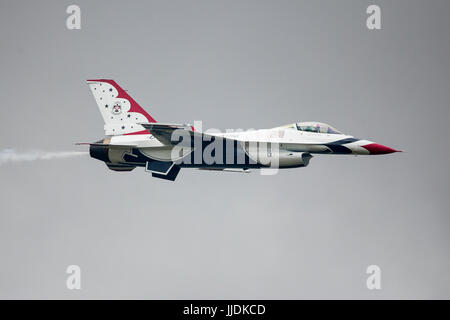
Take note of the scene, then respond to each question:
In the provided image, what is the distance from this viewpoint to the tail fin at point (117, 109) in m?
37.7

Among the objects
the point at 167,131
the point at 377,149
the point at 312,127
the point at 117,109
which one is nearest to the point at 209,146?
the point at 167,131

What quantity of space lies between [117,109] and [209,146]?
4812mm

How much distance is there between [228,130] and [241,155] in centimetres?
150

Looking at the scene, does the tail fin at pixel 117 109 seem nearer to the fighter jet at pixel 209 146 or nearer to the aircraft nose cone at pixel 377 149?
the fighter jet at pixel 209 146


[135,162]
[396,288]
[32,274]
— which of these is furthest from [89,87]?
[396,288]

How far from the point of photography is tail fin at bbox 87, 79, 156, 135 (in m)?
37.7

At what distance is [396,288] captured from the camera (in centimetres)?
5100

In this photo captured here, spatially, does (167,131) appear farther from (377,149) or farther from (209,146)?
(377,149)

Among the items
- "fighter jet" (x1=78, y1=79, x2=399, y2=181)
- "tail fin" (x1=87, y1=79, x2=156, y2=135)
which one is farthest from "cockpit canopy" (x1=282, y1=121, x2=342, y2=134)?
"tail fin" (x1=87, y1=79, x2=156, y2=135)

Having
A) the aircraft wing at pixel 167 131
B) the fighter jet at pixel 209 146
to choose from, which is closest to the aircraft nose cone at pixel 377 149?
the fighter jet at pixel 209 146

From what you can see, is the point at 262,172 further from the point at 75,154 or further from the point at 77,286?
the point at 77,286

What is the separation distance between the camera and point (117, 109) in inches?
1501

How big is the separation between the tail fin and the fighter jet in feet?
0.14

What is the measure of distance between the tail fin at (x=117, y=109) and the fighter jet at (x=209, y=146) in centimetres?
4
